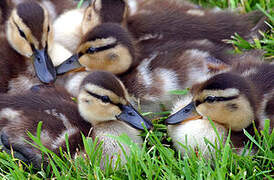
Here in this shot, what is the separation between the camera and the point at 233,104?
1819 millimetres

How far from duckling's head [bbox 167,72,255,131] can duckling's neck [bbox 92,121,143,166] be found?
0.56ft

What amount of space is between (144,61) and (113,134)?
0.45m

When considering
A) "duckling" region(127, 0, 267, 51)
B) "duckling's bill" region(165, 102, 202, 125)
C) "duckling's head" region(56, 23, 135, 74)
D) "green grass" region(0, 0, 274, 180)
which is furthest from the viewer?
"duckling" region(127, 0, 267, 51)

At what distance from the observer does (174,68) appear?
7.17 ft

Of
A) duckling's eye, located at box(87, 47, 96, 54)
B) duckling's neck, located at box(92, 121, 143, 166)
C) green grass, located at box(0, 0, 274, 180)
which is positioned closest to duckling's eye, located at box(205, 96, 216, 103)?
green grass, located at box(0, 0, 274, 180)

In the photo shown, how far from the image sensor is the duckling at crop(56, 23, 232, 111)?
214 cm

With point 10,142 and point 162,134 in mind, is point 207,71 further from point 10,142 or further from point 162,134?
point 10,142

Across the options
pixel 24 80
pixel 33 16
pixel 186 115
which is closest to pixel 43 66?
pixel 24 80

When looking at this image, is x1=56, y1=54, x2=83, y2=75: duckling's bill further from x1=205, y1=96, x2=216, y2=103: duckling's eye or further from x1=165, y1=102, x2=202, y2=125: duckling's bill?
x1=205, y1=96, x2=216, y2=103: duckling's eye

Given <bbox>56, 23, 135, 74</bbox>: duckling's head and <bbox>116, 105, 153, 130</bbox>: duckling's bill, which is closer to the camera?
<bbox>116, 105, 153, 130</bbox>: duckling's bill

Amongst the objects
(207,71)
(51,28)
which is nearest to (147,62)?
(207,71)

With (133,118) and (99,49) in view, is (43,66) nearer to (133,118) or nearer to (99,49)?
(99,49)

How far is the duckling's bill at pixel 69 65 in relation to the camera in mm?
2236

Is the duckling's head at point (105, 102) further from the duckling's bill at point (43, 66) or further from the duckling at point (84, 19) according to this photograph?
the duckling at point (84, 19)
